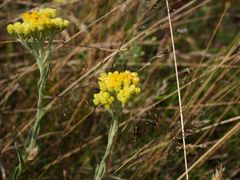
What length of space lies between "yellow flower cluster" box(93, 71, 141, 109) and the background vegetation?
27cm

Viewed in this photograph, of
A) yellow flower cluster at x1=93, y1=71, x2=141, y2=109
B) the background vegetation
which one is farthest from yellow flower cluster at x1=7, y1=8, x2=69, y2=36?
yellow flower cluster at x1=93, y1=71, x2=141, y2=109

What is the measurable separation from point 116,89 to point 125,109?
3.37 ft

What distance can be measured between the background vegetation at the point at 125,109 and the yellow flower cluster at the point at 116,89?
270 mm

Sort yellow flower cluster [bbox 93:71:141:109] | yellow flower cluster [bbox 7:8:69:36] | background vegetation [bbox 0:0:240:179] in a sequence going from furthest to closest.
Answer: background vegetation [bbox 0:0:240:179] → yellow flower cluster [bbox 7:8:69:36] → yellow flower cluster [bbox 93:71:141:109]

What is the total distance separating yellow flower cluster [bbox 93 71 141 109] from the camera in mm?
1625

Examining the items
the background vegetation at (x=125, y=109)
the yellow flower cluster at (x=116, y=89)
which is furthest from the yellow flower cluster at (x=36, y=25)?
the yellow flower cluster at (x=116, y=89)

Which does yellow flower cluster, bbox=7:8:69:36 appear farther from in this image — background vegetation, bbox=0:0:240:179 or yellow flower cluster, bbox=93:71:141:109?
yellow flower cluster, bbox=93:71:141:109

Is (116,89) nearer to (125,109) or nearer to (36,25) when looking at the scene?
(36,25)

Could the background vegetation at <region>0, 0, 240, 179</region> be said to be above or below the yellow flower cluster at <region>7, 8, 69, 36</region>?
below

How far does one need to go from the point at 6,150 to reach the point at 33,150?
1.97 feet

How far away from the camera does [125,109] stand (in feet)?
8.77

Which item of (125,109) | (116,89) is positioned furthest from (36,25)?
(125,109)

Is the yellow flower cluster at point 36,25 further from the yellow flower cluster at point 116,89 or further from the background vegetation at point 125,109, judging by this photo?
the yellow flower cluster at point 116,89

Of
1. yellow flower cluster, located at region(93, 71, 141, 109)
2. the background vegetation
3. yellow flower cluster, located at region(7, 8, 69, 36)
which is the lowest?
the background vegetation
